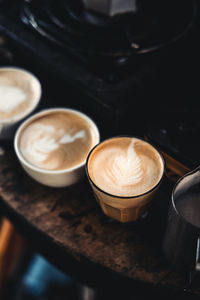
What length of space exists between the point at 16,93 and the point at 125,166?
43 cm

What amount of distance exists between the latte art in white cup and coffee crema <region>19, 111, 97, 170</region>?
7 centimetres

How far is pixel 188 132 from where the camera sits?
77 centimetres

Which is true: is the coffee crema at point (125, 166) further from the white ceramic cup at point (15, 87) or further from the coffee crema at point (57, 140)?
the white ceramic cup at point (15, 87)

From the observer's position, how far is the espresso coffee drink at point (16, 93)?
0.90 m

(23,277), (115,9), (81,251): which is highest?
(115,9)

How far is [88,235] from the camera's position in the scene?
0.73 meters

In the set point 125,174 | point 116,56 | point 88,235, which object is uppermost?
point 116,56

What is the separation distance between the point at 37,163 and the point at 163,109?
34 centimetres

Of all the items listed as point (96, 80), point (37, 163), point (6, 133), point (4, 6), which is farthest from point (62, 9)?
point (37, 163)

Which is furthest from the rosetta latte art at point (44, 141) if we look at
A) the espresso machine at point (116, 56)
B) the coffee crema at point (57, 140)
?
the espresso machine at point (116, 56)

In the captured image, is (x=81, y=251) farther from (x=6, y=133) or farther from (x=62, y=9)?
(x=62, y=9)

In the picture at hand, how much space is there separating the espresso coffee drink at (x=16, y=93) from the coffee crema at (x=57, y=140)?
0.07 metres

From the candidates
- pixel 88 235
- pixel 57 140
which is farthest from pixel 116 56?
pixel 88 235

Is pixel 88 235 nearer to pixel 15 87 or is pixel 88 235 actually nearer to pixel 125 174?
pixel 125 174
